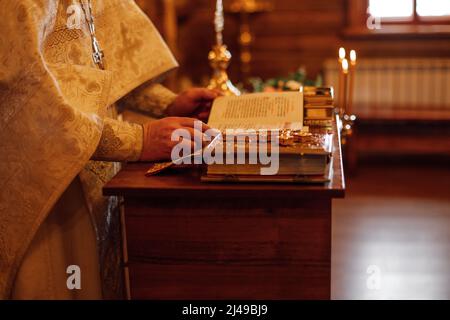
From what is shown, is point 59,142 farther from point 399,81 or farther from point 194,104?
point 399,81

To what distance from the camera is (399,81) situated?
5023 mm

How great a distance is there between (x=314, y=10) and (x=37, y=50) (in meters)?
4.10

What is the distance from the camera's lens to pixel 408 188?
4.18 metres

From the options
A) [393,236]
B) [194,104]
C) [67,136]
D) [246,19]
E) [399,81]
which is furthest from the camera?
[399,81]

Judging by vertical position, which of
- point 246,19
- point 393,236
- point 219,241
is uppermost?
point 246,19

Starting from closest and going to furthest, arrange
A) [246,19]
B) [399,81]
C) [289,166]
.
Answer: [289,166], [246,19], [399,81]

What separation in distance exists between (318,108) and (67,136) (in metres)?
0.53

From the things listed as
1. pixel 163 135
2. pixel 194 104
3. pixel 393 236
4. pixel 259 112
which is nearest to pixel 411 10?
pixel 393 236

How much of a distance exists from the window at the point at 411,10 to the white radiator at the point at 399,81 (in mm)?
298

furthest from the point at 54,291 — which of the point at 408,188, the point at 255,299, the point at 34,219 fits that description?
the point at 408,188

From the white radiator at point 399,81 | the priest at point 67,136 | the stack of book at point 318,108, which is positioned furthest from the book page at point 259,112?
the white radiator at point 399,81

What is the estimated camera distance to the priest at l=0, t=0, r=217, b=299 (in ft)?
3.85

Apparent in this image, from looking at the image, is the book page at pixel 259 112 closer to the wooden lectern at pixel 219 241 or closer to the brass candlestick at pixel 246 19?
the wooden lectern at pixel 219 241

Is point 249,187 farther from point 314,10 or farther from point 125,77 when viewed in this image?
point 314,10
